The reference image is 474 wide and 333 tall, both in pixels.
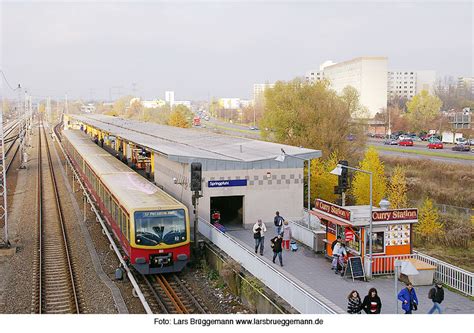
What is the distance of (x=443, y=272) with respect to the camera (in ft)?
48.1

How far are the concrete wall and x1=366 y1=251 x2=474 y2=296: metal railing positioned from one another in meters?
6.85

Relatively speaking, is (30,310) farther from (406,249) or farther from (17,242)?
(406,249)

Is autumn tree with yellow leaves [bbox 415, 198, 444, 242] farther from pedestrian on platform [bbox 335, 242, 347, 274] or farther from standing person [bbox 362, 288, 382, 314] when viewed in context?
standing person [bbox 362, 288, 382, 314]

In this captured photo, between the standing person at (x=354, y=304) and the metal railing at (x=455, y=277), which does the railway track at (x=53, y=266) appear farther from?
the metal railing at (x=455, y=277)

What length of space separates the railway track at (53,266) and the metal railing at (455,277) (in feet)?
29.4

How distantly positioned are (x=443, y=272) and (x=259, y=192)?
8.19m

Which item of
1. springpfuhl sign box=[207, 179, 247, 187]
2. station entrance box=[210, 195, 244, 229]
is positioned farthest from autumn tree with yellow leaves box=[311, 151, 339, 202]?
springpfuhl sign box=[207, 179, 247, 187]

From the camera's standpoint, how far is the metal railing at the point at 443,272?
1377 cm

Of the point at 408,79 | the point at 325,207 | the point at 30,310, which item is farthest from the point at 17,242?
the point at 408,79

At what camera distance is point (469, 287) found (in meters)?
13.8

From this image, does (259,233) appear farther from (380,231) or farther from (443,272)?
(443,272)

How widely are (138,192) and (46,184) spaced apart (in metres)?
21.9

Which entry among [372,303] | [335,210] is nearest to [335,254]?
[335,210]

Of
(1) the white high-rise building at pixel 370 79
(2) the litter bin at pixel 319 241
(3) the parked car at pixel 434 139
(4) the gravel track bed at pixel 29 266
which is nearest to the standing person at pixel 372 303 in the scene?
(2) the litter bin at pixel 319 241
